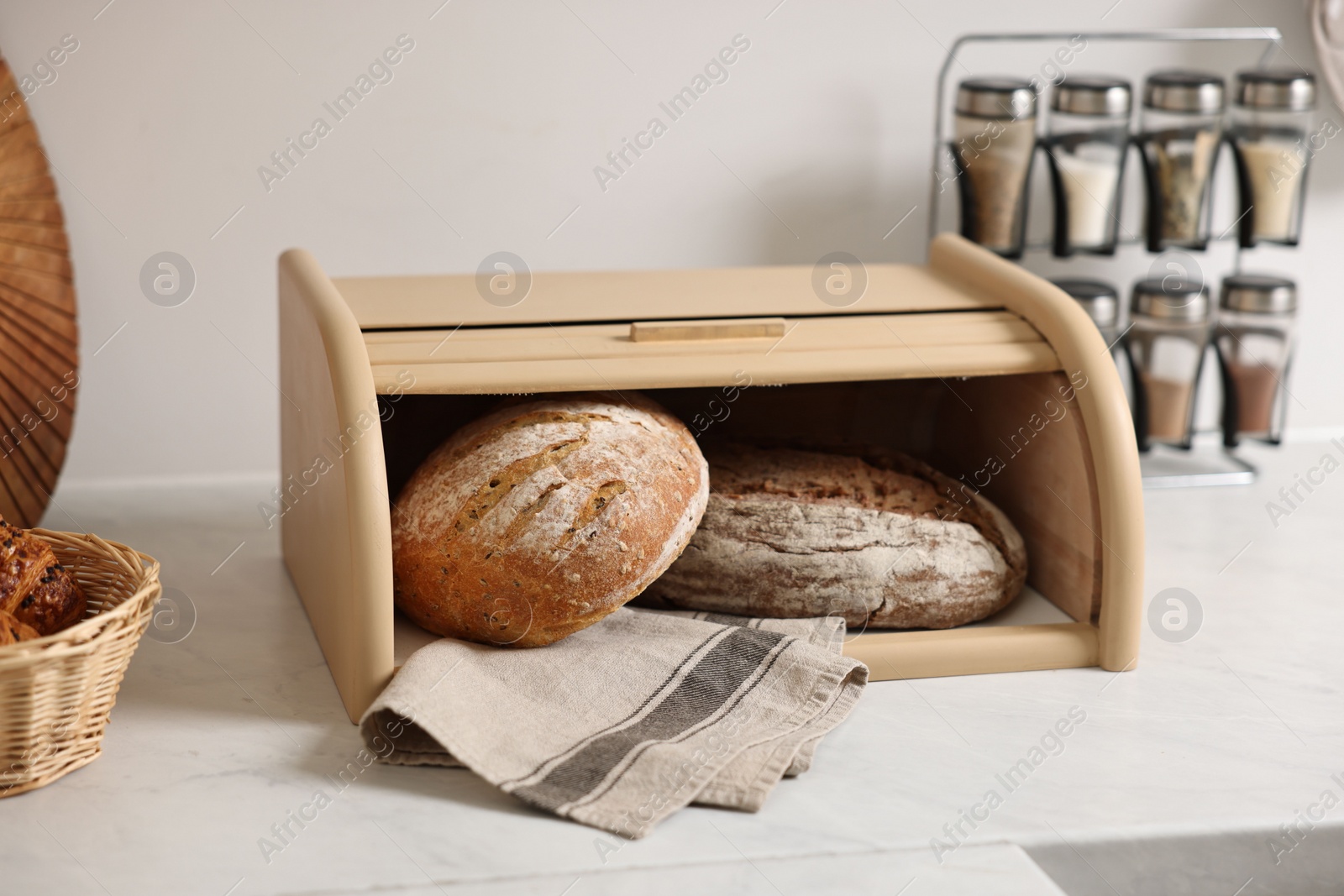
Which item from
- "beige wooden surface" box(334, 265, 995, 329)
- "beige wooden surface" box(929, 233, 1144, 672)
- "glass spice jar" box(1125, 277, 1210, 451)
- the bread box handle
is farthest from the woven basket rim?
"glass spice jar" box(1125, 277, 1210, 451)

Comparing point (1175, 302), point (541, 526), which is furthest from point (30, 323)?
point (1175, 302)

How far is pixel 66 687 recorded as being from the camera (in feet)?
2.47

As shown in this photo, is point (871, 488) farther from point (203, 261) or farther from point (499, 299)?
point (203, 261)

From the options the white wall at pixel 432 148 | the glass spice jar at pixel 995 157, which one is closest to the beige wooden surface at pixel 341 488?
the white wall at pixel 432 148

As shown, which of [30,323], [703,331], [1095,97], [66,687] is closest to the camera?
[66,687]

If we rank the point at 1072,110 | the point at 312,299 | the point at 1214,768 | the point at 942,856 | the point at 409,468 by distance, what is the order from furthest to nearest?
the point at 1072,110 → the point at 409,468 → the point at 312,299 → the point at 1214,768 → the point at 942,856

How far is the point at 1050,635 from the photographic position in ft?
3.25

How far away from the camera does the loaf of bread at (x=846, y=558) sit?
992mm

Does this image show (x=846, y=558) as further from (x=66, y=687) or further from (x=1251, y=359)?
(x=1251, y=359)

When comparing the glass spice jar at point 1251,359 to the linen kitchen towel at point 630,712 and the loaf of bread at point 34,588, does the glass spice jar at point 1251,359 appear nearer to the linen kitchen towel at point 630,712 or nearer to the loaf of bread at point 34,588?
the linen kitchen towel at point 630,712

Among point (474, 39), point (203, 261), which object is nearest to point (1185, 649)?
point (474, 39)

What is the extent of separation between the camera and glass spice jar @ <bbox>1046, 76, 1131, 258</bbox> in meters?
1.39

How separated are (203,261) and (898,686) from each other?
0.88 m

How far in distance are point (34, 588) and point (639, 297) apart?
Result: 511 mm
